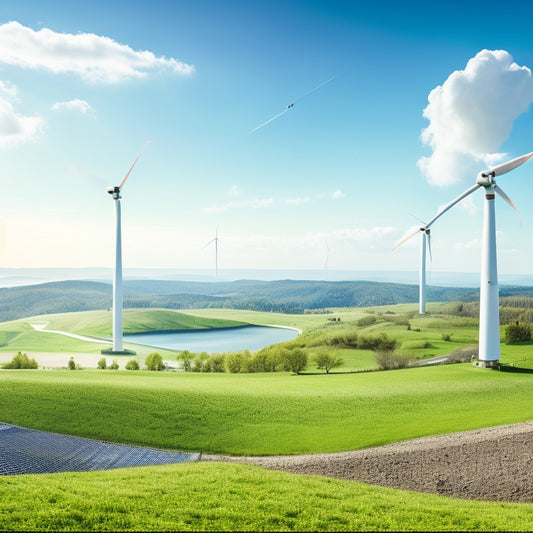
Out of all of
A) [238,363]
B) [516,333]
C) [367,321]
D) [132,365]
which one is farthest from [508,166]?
[367,321]

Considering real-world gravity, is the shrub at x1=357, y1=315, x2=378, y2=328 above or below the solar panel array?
below

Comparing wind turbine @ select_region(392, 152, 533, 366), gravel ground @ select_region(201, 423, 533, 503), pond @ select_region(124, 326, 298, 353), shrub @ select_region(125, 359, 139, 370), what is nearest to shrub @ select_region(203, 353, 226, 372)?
shrub @ select_region(125, 359, 139, 370)

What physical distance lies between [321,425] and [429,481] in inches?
323

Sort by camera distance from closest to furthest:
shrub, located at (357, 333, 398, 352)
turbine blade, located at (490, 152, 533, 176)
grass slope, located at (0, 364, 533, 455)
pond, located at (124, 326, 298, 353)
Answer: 1. grass slope, located at (0, 364, 533, 455)
2. turbine blade, located at (490, 152, 533, 176)
3. shrub, located at (357, 333, 398, 352)
4. pond, located at (124, 326, 298, 353)

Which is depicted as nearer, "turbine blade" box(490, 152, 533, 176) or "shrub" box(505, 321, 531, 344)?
"turbine blade" box(490, 152, 533, 176)

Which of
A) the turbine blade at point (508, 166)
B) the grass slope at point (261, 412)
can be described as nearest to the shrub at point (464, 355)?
the grass slope at point (261, 412)

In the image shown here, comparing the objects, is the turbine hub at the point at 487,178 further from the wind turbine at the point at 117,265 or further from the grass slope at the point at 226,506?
the wind turbine at the point at 117,265

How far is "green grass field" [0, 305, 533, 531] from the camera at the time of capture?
10.9m

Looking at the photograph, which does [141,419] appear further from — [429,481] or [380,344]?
[380,344]

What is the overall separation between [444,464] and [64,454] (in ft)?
52.1

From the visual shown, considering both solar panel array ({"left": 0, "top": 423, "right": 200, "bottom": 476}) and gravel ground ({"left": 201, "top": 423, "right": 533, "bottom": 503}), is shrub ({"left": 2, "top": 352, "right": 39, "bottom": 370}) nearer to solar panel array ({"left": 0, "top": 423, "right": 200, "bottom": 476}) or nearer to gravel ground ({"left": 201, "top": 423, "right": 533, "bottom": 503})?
solar panel array ({"left": 0, "top": 423, "right": 200, "bottom": 476})

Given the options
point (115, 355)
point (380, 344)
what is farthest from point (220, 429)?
point (380, 344)

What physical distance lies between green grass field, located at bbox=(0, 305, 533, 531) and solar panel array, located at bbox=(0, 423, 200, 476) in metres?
1.05

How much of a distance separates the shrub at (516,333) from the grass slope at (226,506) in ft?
189
